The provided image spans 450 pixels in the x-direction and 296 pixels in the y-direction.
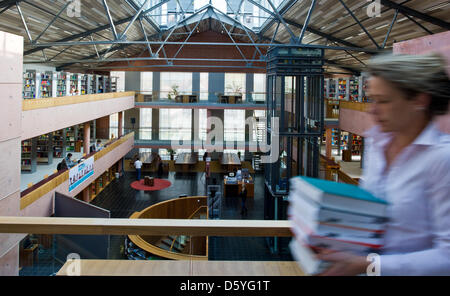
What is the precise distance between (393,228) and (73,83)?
22524mm

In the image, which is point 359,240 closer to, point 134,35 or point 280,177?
point 280,177

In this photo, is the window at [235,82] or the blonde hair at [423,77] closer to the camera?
the blonde hair at [423,77]

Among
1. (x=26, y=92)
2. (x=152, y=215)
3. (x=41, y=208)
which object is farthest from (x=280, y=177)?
(x=26, y=92)

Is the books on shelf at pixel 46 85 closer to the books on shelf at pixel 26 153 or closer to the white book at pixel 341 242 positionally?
the books on shelf at pixel 26 153

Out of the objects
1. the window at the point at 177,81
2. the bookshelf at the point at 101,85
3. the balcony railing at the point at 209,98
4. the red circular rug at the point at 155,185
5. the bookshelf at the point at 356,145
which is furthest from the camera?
the window at the point at 177,81

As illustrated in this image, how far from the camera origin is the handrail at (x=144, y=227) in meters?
1.83

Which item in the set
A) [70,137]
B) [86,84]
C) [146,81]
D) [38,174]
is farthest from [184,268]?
[146,81]

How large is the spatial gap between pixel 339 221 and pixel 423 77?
392 mm

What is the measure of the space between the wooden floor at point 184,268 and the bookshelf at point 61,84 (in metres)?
18.7

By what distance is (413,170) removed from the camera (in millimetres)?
927

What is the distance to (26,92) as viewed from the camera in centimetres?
1688

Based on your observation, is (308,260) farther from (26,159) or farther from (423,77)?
(26,159)

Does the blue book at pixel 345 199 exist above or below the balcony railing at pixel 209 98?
below

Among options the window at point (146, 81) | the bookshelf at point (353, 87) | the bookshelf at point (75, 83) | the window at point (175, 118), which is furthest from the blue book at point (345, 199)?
the window at point (146, 81)
